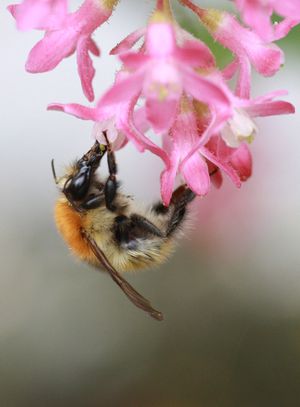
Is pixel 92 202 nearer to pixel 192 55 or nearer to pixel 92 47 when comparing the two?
pixel 92 47

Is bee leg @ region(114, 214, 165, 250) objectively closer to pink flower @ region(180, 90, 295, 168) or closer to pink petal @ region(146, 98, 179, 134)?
pink flower @ region(180, 90, 295, 168)

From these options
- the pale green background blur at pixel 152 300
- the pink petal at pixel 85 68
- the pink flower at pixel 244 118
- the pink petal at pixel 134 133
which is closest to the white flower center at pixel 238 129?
the pink flower at pixel 244 118

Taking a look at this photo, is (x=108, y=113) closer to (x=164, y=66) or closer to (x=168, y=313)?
(x=164, y=66)

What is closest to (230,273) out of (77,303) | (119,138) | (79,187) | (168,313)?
(168,313)

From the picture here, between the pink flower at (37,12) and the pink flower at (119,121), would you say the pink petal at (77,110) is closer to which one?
the pink flower at (119,121)

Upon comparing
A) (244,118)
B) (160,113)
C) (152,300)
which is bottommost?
(152,300)

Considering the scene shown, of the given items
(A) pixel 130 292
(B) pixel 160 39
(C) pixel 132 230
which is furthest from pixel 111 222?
(B) pixel 160 39

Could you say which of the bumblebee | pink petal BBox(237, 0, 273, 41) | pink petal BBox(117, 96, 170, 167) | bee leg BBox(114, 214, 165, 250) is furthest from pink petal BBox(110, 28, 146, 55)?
bee leg BBox(114, 214, 165, 250)
